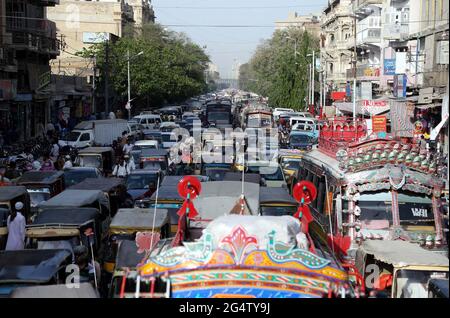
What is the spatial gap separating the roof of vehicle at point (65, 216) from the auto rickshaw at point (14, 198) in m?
1.72

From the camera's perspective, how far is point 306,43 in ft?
264

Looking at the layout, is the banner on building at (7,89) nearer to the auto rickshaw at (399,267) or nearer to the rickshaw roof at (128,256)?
the rickshaw roof at (128,256)

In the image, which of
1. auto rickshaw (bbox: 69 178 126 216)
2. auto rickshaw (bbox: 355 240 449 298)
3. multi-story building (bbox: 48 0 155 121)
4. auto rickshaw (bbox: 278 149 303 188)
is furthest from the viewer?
multi-story building (bbox: 48 0 155 121)

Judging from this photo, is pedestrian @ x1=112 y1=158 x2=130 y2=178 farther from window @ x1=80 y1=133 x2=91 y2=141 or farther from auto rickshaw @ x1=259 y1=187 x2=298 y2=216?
window @ x1=80 y1=133 x2=91 y2=141

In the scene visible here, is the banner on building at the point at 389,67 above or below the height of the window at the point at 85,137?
above

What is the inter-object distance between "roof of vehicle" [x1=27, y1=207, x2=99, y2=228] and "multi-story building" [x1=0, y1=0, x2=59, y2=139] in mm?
24467

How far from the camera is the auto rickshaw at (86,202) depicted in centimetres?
1634

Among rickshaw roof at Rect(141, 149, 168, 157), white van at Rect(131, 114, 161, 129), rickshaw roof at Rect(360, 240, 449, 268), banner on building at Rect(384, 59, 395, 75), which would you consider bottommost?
rickshaw roof at Rect(360, 240, 449, 268)

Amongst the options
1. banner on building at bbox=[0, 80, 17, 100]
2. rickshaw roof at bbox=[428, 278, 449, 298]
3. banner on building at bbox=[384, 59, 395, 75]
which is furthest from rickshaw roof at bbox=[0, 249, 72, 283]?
banner on building at bbox=[384, 59, 395, 75]

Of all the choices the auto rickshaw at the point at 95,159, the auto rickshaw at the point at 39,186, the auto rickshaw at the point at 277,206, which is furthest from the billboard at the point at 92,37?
the auto rickshaw at the point at 277,206

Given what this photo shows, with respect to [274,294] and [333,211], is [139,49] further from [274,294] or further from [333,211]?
[274,294]

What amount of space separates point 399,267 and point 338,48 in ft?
235

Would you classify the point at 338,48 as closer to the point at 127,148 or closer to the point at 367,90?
the point at 367,90

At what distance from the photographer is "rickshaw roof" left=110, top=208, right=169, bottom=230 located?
13.6 m
